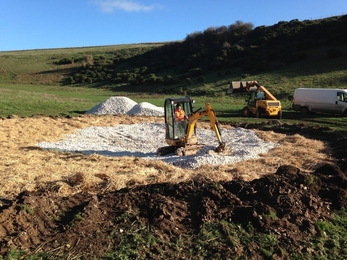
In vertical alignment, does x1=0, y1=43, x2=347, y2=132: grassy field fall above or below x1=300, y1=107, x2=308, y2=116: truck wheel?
above

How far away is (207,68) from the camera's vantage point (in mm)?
57344

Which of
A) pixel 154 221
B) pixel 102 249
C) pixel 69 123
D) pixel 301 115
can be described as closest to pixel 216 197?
pixel 154 221

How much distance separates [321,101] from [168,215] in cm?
2353

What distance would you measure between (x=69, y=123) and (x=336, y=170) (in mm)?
17090

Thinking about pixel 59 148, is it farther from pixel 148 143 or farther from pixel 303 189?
pixel 303 189

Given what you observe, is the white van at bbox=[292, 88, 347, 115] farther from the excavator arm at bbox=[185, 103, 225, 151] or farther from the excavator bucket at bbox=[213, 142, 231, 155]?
the excavator arm at bbox=[185, 103, 225, 151]

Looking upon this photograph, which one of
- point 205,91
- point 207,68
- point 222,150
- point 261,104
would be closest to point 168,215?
point 222,150

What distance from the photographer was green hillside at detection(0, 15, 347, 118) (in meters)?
43.4

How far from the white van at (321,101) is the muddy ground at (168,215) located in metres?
19.3

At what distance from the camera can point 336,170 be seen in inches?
384

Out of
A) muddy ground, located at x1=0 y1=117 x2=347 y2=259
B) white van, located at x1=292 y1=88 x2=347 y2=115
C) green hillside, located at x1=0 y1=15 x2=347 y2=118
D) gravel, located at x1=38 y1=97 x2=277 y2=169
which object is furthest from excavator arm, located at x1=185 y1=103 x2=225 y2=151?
green hillside, located at x1=0 y1=15 x2=347 y2=118

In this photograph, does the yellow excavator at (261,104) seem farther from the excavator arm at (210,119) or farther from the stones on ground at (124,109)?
the excavator arm at (210,119)

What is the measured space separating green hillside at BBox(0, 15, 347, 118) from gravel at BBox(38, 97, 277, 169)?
41.1 feet

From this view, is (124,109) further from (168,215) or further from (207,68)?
(207,68)
